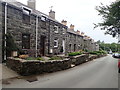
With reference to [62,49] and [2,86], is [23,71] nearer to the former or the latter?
[2,86]

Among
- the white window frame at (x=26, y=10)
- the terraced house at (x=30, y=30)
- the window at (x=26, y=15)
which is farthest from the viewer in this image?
the window at (x=26, y=15)

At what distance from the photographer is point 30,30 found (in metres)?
17.3

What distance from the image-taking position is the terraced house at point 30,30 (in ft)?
47.0

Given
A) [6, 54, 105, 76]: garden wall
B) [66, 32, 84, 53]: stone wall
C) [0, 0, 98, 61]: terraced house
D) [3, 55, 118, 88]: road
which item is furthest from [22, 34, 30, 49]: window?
[66, 32, 84, 53]: stone wall

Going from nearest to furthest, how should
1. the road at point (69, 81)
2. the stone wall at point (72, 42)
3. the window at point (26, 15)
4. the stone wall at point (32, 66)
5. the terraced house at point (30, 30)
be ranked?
the road at point (69, 81) < the stone wall at point (32, 66) < the terraced house at point (30, 30) < the window at point (26, 15) < the stone wall at point (72, 42)

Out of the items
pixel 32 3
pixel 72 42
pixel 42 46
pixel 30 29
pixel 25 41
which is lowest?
pixel 42 46

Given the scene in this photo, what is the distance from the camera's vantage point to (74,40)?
113ft

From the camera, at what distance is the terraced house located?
14.3 meters

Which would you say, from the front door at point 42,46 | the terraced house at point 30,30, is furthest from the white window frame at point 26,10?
the front door at point 42,46

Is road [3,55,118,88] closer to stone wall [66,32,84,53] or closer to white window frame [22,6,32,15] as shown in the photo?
white window frame [22,6,32,15]

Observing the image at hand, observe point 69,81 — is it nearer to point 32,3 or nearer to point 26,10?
point 26,10

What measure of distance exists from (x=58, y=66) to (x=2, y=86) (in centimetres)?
585

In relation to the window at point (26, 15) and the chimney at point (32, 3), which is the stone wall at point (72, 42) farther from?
the window at point (26, 15)

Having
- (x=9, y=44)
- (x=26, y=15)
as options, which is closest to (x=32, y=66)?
(x=9, y=44)
